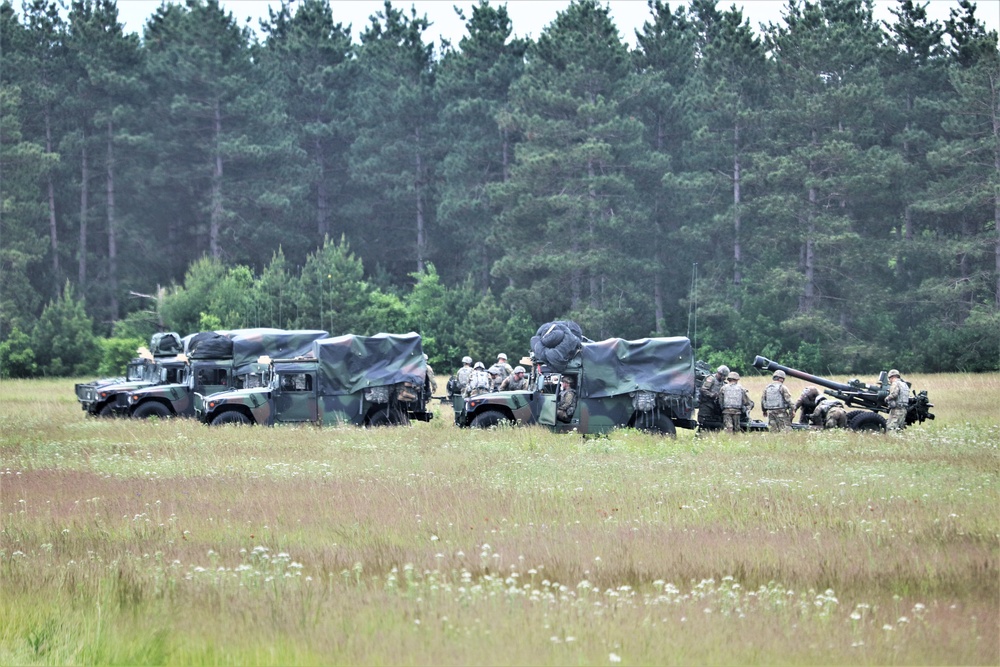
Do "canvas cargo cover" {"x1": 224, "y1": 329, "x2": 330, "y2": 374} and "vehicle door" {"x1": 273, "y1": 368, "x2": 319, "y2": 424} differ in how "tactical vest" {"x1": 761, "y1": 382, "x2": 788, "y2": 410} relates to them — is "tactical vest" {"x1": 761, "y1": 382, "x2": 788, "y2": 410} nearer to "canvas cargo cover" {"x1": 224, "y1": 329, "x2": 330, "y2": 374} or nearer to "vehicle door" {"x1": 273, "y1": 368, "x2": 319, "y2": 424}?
"vehicle door" {"x1": 273, "y1": 368, "x2": 319, "y2": 424}

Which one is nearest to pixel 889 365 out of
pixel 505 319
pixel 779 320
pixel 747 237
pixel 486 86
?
pixel 779 320

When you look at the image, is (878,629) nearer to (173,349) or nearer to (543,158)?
(173,349)

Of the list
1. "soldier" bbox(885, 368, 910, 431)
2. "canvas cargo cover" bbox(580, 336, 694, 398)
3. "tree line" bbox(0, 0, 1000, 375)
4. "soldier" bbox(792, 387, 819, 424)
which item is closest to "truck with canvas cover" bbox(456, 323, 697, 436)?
"canvas cargo cover" bbox(580, 336, 694, 398)

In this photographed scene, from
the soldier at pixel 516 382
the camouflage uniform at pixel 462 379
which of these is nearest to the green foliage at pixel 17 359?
the camouflage uniform at pixel 462 379

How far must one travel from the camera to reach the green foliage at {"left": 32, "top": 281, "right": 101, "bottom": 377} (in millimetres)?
51281

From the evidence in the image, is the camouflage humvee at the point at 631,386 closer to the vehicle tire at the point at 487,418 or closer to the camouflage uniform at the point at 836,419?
the vehicle tire at the point at 487,418

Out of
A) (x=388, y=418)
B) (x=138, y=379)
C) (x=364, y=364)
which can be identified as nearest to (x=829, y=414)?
(x=388, y=418)

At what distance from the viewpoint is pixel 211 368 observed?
90.3 feet

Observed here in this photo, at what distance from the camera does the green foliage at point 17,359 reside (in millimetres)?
50938

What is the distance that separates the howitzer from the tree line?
23374 millimetres

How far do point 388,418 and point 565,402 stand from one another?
479 cm

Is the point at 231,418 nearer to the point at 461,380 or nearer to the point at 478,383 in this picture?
the point at 478,383

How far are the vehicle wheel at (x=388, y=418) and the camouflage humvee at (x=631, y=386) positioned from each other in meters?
4.16

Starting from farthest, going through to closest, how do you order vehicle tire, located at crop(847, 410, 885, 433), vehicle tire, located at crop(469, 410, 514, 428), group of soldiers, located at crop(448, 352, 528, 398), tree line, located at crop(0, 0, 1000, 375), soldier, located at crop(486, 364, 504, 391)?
tree line, located at crop(0, 0, 1000, 375), soldier, located at crop(486, 364, 504, 391), group of soldiers, located at crop(448, 352, 528, 398), vehicle tire, located at crop(469, 410, 514, 428), vehicle tire, located at crop(847, 410, 885, 433)
